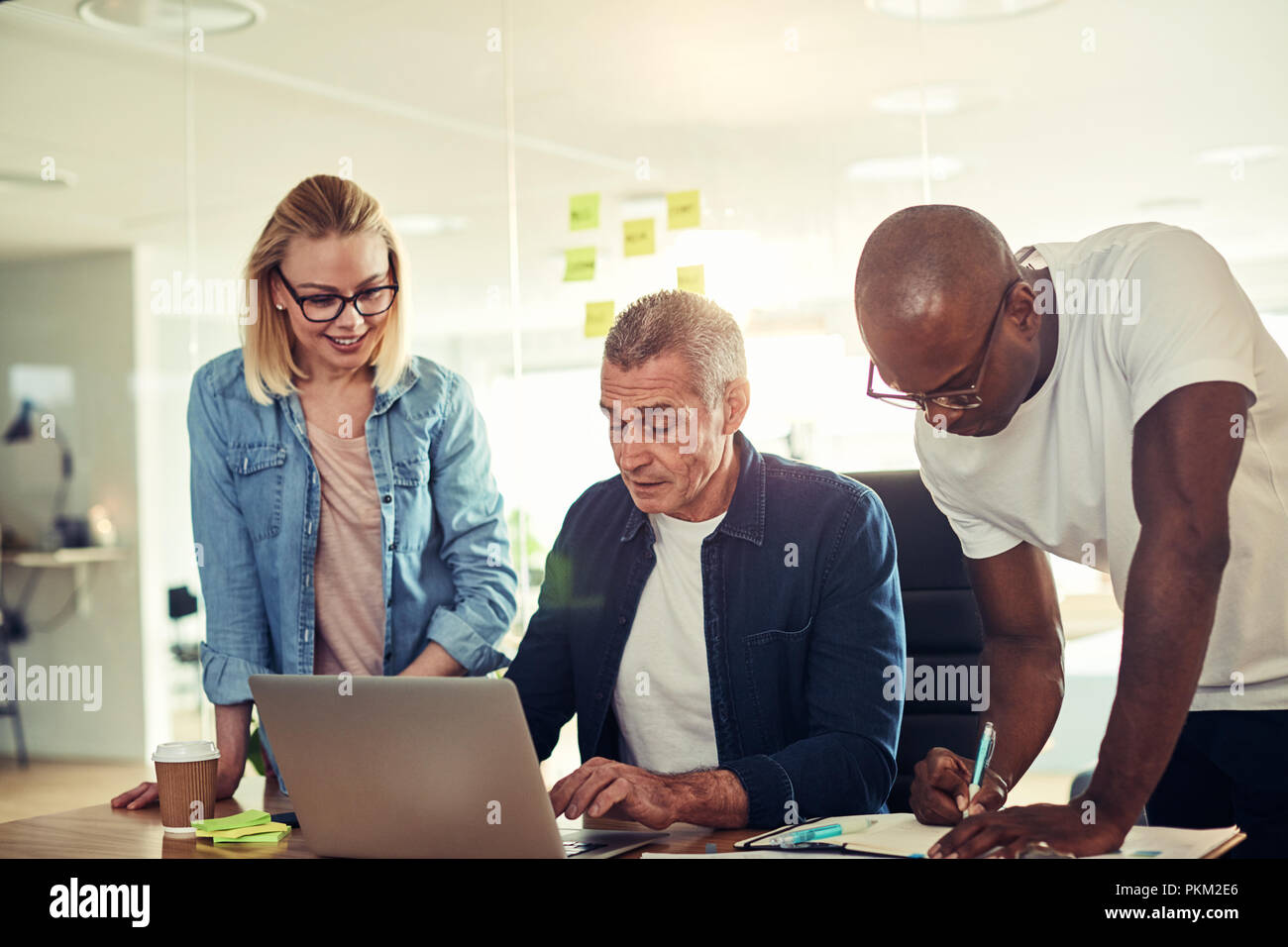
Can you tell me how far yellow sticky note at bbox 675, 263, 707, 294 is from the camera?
3.08 m

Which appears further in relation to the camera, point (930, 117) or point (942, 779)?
→ point (930, 117)

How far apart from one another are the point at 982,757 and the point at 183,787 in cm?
95

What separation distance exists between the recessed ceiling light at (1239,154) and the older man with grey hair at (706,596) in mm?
1629

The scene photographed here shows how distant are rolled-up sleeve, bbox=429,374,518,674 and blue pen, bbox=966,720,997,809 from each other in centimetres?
81

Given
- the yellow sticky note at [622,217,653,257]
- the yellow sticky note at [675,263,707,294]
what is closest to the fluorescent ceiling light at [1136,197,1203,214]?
the yellow sticky note at [675,263,707,294]

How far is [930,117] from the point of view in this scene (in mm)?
3002

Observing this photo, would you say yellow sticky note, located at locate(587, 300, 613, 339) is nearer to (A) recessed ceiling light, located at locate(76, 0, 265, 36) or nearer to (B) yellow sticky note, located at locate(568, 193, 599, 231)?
(B) yellow sticky note, located at locate(568, 193, 599, 231)

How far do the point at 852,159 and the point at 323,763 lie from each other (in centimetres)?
220

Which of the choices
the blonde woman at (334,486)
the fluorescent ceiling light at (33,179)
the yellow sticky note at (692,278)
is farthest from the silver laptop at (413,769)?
→ the fluorescent ceiling light at (33,179)

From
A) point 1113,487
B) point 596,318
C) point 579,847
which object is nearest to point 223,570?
point 579,847

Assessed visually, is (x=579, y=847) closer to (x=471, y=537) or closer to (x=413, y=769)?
(x=413, y=769)
